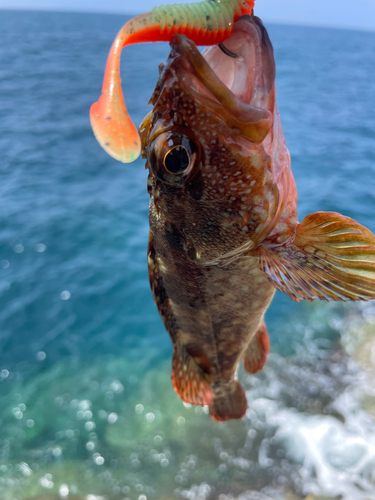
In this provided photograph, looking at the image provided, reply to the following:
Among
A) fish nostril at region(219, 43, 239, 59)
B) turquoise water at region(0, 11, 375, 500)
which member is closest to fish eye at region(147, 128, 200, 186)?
fish nostril at region(219, 43, 239, 59)

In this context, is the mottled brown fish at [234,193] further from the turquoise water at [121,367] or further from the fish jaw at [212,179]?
the turquoise water at [121,367]

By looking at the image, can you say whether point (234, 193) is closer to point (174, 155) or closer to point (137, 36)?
point (174, 155)

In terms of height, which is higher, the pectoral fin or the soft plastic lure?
the soft plastic lure

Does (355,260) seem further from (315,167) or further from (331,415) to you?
(315,167)

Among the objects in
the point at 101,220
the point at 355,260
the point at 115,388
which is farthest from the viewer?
the point at 101,220

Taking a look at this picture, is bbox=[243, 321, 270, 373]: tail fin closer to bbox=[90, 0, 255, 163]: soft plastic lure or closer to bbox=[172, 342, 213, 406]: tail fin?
bbox=[172, 342, 213, 406]: tail fin

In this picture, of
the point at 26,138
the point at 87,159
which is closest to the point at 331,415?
the point at 87,159
